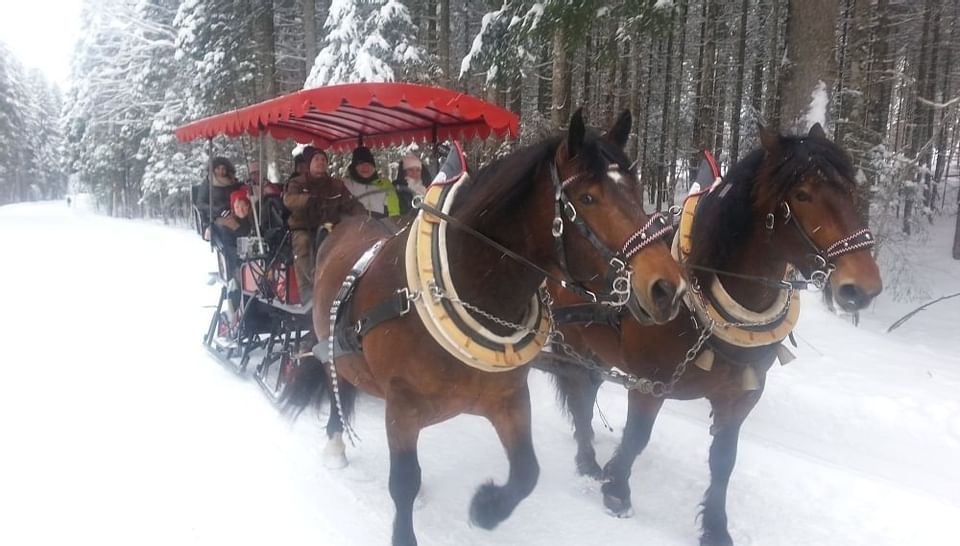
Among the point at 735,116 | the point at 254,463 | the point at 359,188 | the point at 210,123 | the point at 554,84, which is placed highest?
the point at 735,116

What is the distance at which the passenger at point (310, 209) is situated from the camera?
17.0 ft

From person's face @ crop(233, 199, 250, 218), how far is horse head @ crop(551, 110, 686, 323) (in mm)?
4429

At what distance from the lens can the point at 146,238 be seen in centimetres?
2112

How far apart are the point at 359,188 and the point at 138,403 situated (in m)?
2.75

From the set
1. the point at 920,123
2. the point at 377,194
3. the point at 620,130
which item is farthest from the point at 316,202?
the point at 920,123

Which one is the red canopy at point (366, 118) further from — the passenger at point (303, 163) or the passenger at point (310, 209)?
the passenger at point (310, 209)

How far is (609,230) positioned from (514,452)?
126cm

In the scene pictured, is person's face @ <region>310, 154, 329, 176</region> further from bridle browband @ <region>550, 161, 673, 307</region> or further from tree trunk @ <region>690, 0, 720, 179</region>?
tree trunk @ <region>690, 0, 720, 179</region>

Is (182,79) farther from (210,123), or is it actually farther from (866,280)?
(866,280)

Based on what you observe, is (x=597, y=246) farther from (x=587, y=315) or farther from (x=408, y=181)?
(x=408, y=181)

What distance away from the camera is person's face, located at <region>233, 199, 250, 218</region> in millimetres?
5883

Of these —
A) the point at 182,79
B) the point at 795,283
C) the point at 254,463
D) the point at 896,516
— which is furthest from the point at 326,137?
the point at 182,79

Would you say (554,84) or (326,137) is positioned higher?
(554,84)

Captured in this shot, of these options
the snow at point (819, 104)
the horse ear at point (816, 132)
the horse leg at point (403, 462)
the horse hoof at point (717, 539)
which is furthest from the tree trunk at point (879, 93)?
the horse leg at point (403, 462)
